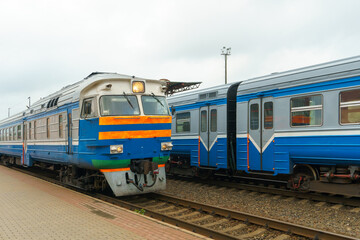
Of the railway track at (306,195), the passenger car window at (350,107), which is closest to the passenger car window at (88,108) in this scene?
the railway track at (306,195)

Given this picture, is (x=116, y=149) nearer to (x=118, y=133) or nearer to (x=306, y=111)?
(x=118, y=133)

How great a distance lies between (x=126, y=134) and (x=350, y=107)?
19.3 feet

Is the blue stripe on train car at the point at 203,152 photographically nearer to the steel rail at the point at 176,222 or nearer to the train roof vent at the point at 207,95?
the train roof vent at the point at 207,95

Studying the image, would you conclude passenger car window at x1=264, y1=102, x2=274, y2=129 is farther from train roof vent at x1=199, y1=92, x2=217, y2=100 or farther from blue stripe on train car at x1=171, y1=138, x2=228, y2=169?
train roof vent at x1=199, y1=92, x2=217, y2=100

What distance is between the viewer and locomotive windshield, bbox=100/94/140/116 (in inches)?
361

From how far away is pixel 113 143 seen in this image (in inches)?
354

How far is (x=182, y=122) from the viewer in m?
14.6

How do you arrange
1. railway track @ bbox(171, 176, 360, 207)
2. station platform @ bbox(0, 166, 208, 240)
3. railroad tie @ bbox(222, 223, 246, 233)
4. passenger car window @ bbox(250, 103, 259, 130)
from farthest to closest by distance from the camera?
passenger car window @ bbox(250, 103, 259, 130), railway track @ bbox(171, 176, 360, 207), railroad tie @ bbox(222, 223, 246, 233), station platform @ bbox(0, 166, 208, 240)

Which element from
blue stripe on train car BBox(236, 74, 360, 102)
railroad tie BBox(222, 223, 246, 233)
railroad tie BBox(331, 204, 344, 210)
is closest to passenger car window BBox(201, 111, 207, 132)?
blue stripe on train car BBox(236, 74, 360, 102)

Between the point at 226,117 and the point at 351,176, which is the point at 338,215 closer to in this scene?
the point at 351,176

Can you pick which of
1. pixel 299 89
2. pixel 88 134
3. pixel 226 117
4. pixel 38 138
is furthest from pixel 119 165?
pixel 38 138

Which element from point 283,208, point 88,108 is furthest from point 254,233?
point 88,108

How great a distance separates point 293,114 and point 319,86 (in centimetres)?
111

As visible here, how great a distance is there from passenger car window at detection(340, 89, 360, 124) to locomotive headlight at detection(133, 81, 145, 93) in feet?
17.9
